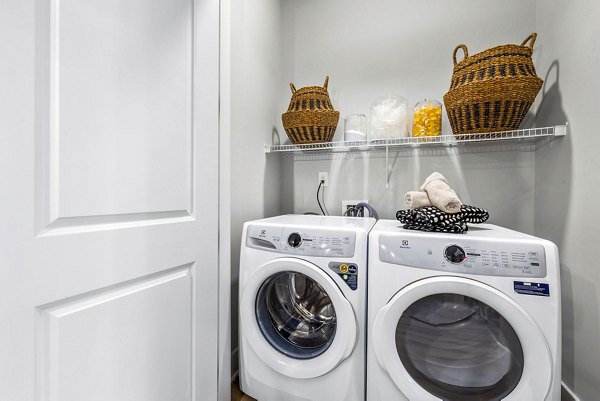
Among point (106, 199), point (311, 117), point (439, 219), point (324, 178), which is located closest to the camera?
point (106, 199)

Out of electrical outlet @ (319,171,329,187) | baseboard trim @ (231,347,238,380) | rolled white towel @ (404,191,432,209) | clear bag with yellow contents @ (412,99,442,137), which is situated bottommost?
baseboard trim @ (231,347,238,380)

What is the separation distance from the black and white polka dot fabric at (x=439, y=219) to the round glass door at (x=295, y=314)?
503mm

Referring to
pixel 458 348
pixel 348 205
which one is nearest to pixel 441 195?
pixel 458 348

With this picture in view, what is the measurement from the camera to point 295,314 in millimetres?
1310

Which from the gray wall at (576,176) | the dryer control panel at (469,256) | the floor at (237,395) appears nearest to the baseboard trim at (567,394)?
the gray wall at (576,176)

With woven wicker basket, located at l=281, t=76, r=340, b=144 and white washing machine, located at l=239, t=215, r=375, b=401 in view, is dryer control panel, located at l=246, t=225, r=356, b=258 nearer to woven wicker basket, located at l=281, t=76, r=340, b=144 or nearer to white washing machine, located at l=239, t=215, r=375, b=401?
white washing machine, located at l=239, t=215, r=375, b=401

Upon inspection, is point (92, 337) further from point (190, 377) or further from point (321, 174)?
point (321, 174)

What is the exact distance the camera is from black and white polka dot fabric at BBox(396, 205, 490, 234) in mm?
1053

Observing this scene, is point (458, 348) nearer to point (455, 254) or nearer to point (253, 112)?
point (455, 254)

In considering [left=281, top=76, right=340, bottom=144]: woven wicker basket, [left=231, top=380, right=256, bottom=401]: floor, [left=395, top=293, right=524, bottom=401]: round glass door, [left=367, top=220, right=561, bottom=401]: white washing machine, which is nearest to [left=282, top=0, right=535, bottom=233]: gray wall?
[left=281, top=76, right=340, bottom=144]: woven wicker basket

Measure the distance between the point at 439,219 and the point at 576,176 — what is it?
2.05 ft

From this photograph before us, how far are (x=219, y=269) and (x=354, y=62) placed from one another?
1.61 m

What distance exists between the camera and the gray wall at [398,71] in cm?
152

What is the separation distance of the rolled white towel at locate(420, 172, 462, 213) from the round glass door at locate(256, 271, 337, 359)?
631 mm
